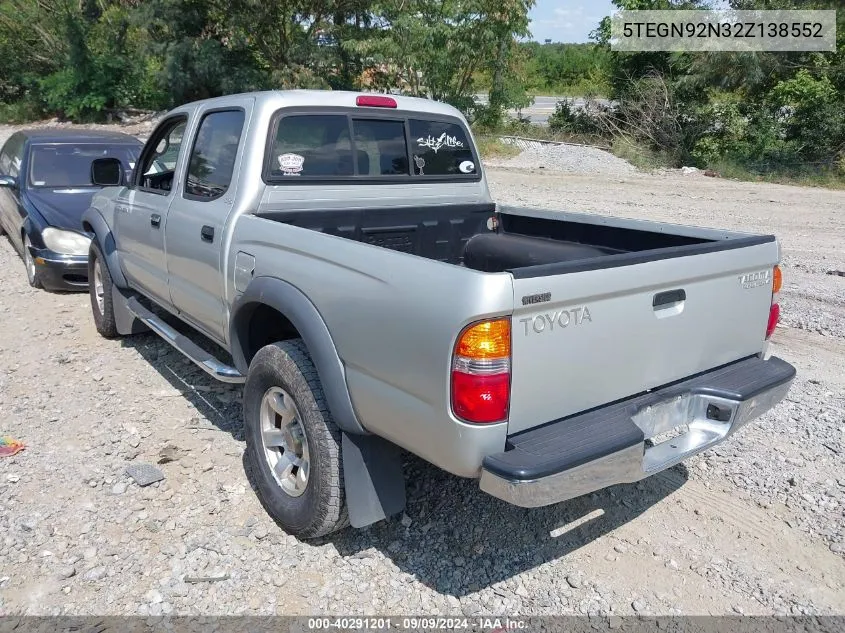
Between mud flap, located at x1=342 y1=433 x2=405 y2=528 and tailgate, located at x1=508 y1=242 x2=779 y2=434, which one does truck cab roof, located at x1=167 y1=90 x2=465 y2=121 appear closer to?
mud flap, located at x1=342 y1=433 x2=405 y2=528

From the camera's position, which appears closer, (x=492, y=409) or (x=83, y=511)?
(x=492, y=409)

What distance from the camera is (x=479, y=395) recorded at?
7.93 ft

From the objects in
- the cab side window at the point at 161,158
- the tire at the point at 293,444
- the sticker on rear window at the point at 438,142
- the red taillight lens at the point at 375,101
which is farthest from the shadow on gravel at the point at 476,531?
the cab side window at the point at 161,158

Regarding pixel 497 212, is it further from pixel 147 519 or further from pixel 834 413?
pixel 147 519

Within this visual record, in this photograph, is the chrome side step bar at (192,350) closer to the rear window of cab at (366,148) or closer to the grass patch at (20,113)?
the rear window of cab at (366,148)

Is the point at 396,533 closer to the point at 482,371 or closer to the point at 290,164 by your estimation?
the point at 482,371

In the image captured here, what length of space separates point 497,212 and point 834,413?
2.60m

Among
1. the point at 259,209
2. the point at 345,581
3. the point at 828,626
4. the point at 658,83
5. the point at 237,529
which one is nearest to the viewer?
the point at 828,626

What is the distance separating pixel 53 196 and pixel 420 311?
6.33m

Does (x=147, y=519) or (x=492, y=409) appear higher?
(x=492, y=409)

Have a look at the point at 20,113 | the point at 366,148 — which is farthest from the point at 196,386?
the point at 20,113

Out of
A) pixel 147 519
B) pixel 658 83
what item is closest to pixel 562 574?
pixel 147 519

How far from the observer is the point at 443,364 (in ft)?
7.97

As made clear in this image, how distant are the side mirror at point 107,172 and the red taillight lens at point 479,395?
434 cm
